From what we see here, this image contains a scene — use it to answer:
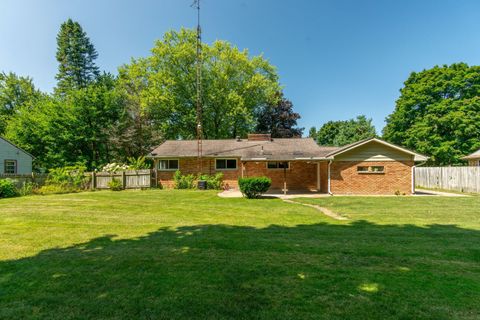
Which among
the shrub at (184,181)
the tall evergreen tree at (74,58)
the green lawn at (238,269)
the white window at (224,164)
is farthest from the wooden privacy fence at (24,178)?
A: the tall evergreen tree at (74,58)

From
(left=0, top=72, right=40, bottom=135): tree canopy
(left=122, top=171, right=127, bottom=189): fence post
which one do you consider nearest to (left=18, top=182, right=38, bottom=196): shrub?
(left=122, top=171, right=127, bottom=189): fence post

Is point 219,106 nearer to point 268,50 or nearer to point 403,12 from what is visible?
point 268,50

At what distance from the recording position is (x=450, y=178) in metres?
18.4

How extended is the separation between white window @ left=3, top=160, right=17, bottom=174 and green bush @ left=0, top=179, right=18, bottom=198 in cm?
926

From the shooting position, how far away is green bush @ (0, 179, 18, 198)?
44.7ft

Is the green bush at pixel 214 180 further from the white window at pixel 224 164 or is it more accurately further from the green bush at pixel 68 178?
the green bush at pixel 68 178

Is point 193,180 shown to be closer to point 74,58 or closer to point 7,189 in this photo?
point 7,189

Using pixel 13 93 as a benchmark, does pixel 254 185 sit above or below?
below

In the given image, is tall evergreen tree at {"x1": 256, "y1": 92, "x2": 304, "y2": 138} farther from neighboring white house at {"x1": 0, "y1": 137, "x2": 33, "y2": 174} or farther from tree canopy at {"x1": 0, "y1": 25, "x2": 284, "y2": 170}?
neighboring white house at {"x1": 0, "y1": 137, "x2": 33, "y2": 174}

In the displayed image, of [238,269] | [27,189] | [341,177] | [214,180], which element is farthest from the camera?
[214,180]

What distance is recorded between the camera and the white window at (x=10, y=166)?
2087 centimetres

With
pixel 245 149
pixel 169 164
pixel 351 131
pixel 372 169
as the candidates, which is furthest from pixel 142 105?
pixel 351 131

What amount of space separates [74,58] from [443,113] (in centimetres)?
5097

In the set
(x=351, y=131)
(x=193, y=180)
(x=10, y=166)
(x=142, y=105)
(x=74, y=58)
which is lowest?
(x=193, y=180)
